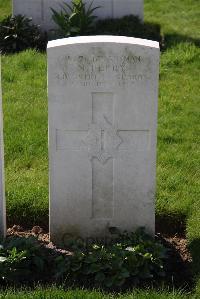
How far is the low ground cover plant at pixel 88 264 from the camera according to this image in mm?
4383

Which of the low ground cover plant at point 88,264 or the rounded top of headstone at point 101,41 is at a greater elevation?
the rounded top of headstone at point 101,41

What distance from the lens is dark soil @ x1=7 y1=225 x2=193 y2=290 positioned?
4.56 m

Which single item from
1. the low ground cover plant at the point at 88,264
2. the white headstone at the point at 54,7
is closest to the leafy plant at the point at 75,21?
the white headstone at the point at 54,7

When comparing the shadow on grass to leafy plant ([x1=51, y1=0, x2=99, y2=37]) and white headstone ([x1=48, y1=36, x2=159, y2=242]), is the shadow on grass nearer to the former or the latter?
white headstone ([x1=48, y1=36, x2=159, y2=242])

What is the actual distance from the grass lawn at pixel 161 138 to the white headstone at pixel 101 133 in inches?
18.7

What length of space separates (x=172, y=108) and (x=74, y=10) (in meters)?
3.04

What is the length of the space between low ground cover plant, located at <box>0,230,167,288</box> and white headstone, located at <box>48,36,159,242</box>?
316 millimetres

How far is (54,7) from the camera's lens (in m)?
10.2

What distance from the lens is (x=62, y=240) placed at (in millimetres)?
4957

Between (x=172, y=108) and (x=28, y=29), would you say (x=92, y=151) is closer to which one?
(x=172, y=108)

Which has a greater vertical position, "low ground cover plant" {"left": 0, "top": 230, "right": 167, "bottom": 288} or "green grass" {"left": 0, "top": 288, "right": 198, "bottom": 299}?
"low ground cover plant" {"left": 0, "top": 230, "right": 167, "bottom": 288}

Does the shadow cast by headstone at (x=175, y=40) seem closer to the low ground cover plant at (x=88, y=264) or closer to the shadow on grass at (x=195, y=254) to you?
the shadow on grass at (x=195, y=254)

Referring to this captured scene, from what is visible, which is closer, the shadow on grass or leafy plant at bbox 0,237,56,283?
leafy plant at bbox 0,237,56,283

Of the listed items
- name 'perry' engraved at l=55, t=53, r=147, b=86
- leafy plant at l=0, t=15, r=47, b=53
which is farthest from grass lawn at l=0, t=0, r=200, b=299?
name 'perry' engraved at l=55, t=53, r=147, b=86
